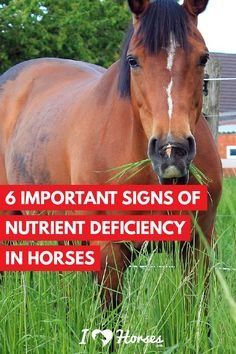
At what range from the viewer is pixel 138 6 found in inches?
142

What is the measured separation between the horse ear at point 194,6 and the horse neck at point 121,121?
486 millimetres

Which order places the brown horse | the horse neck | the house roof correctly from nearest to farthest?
the brown horse → the horse neck → the house roof

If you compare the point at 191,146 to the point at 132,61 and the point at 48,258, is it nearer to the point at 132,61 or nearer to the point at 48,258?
the point at 132,61

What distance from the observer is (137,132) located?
3.76m

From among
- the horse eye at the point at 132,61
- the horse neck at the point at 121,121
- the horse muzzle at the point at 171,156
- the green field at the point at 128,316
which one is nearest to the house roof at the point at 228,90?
the horse neck at the point at 121,121

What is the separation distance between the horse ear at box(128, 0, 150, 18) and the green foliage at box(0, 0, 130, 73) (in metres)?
20.5

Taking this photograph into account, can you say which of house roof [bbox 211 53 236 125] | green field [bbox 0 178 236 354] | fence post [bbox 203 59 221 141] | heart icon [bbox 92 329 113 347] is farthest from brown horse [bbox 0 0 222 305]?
house roof [bbox 211 53 236 125]

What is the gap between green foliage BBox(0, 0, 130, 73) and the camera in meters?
24.2

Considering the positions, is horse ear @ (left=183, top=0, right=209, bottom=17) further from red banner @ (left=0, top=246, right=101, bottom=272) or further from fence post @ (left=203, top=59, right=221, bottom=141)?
fence post @ (left=203, top=59, right=221, bottom=141)

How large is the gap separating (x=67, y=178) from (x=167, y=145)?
1.45 metres

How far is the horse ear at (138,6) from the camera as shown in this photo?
11.8ft

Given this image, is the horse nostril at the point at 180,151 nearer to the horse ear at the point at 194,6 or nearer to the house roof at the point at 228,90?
the horse ear at the point at 194,6

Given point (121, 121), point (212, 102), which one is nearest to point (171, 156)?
point (121, 121)

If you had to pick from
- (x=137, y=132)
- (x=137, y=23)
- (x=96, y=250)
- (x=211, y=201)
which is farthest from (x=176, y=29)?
(x=96, y=250)
